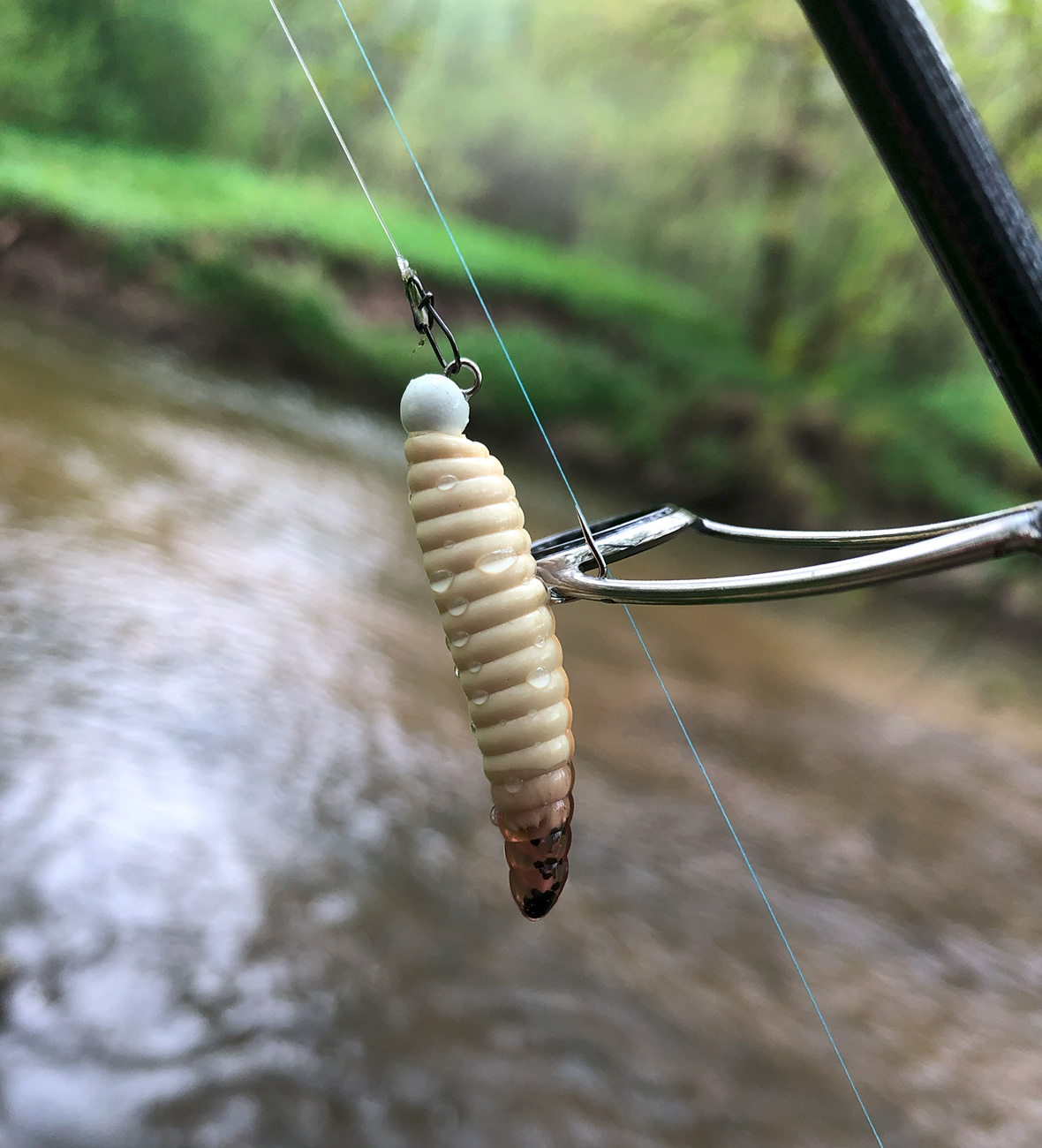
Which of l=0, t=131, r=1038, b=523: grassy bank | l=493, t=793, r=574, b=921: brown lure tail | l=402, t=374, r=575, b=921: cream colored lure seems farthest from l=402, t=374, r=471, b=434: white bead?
l=0, t=131, r=1038, b=523: grassy bank

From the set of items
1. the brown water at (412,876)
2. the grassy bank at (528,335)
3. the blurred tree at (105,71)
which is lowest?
the brown water at (412,876)

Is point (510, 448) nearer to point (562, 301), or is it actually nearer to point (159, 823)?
point (562, 301)

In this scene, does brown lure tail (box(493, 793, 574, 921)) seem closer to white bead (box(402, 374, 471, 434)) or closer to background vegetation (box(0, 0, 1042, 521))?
white bead (box(402, 374, 471, 434))

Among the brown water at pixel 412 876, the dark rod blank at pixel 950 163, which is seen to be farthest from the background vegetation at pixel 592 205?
the dark rod blank at pixel 950 163

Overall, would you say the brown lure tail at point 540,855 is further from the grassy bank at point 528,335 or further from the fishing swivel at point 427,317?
the grassy bank at point 528,335

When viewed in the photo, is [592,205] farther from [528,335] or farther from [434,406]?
[434,406]
